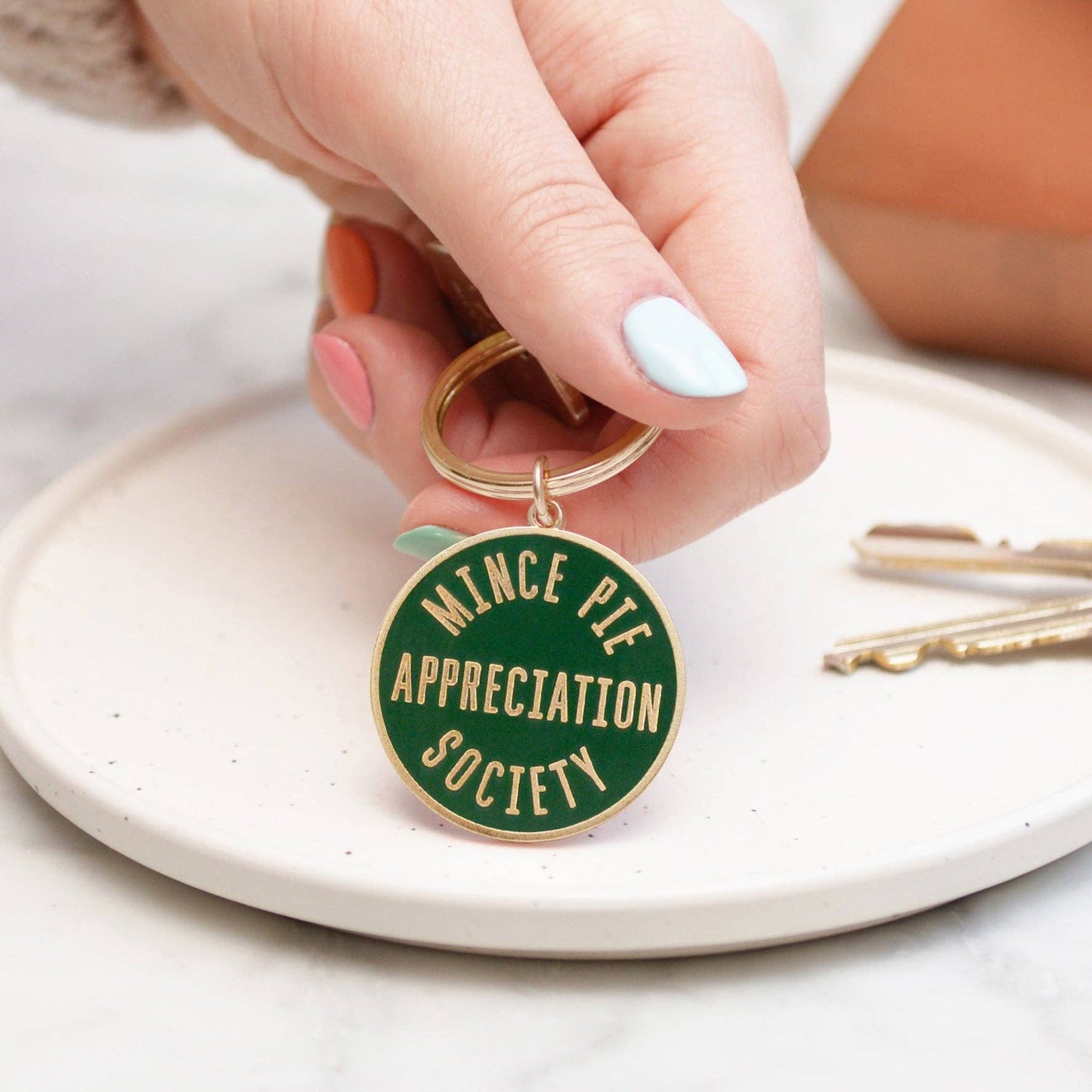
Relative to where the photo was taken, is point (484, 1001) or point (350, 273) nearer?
point (484, 1001)

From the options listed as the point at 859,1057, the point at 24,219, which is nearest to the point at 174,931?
the point at 859,1057

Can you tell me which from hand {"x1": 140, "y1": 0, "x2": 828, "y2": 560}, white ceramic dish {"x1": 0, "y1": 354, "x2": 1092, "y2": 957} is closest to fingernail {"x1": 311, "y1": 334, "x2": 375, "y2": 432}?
hand {"x1": 140, "y1": 0, "x2": 828, "y2": 560}

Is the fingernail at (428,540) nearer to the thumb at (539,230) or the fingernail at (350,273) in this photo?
the thumb at (539,230)

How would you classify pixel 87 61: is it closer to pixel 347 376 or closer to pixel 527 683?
pixel 347 376

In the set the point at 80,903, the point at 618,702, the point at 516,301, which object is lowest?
the point at 80,903

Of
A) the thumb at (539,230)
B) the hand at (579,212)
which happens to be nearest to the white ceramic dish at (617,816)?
the hand at (579,212)

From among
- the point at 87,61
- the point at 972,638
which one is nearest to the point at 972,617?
the point at 972,638

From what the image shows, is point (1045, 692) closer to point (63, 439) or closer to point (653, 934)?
point (653, 934)
